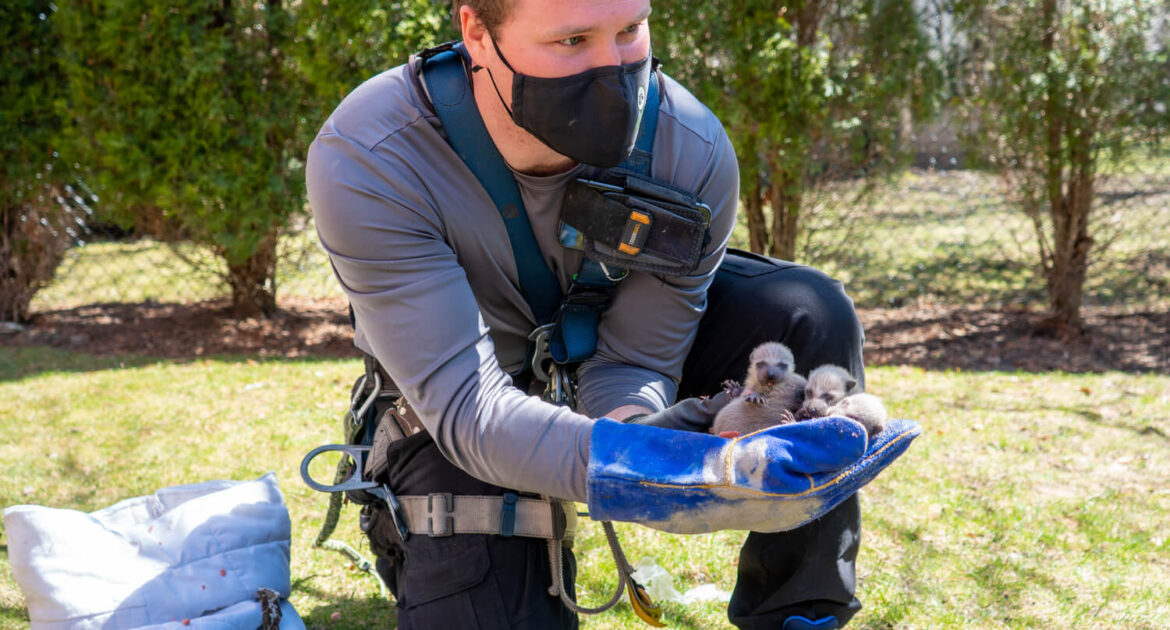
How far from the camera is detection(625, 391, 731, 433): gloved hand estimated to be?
2229 millimetres

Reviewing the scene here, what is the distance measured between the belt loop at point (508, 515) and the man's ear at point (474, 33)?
1167 millimetres

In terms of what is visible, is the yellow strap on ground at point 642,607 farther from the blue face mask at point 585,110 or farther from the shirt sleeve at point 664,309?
the blue face mask at point 585,110

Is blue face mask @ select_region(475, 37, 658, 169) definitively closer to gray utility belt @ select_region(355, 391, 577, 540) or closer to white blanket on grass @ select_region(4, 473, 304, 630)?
gray utility belt @ select_region(355, 391, 577, 540)

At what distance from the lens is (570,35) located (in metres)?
2.26

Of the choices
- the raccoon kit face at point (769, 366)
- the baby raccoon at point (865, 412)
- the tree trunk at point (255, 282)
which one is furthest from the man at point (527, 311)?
the tree trunk at point (255, 282)

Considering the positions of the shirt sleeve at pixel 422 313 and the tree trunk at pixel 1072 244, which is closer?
the shirt sleeve at pixel 422 313

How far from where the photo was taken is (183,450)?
4969 mm

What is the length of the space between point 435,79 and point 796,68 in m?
4.63

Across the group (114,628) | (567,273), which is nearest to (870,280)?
(567,273)

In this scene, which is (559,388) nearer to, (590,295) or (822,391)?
(590,295)

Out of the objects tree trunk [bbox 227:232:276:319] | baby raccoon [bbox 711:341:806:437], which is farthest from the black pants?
tree trunk [bbox 227:232:276:319]

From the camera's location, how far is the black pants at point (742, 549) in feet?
8.23

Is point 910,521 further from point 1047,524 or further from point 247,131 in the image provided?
point 247,131

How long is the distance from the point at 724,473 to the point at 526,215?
102cm
